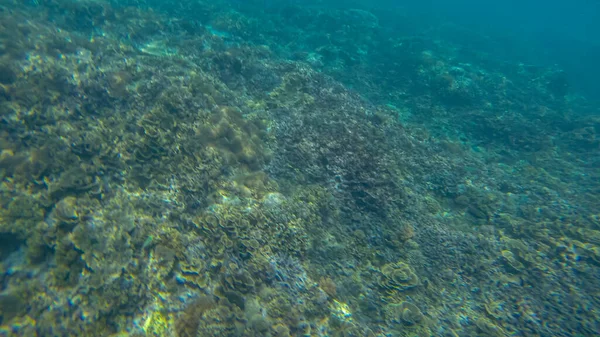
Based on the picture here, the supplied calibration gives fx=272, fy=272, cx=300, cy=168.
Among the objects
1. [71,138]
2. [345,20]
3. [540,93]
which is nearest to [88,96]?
[71,138]

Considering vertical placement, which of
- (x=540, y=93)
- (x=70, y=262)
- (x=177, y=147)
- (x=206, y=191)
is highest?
(x=540, y=93)

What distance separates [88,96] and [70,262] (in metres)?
4.92

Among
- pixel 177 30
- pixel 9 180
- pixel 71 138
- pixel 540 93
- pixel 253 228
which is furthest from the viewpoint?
pixel 540 93

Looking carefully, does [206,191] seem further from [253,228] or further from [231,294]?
[231,294]

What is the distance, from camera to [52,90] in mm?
7246

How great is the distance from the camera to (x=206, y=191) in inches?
261

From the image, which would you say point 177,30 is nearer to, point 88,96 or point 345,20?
point 88,96

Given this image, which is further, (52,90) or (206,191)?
(52,90)

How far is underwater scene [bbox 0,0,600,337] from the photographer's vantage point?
4820mm

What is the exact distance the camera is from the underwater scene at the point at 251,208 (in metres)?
4.82

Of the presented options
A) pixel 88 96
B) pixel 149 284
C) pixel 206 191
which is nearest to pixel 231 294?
pixel 149 284

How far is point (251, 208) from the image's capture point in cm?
634

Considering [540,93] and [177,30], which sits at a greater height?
[540,93]

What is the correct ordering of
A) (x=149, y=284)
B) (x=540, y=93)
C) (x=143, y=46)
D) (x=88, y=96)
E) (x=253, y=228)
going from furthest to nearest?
(x=540, y=93) < (x=143, y=46) < (x=88, y=96) < (x=253, y=228) < (x=149, y=284)
